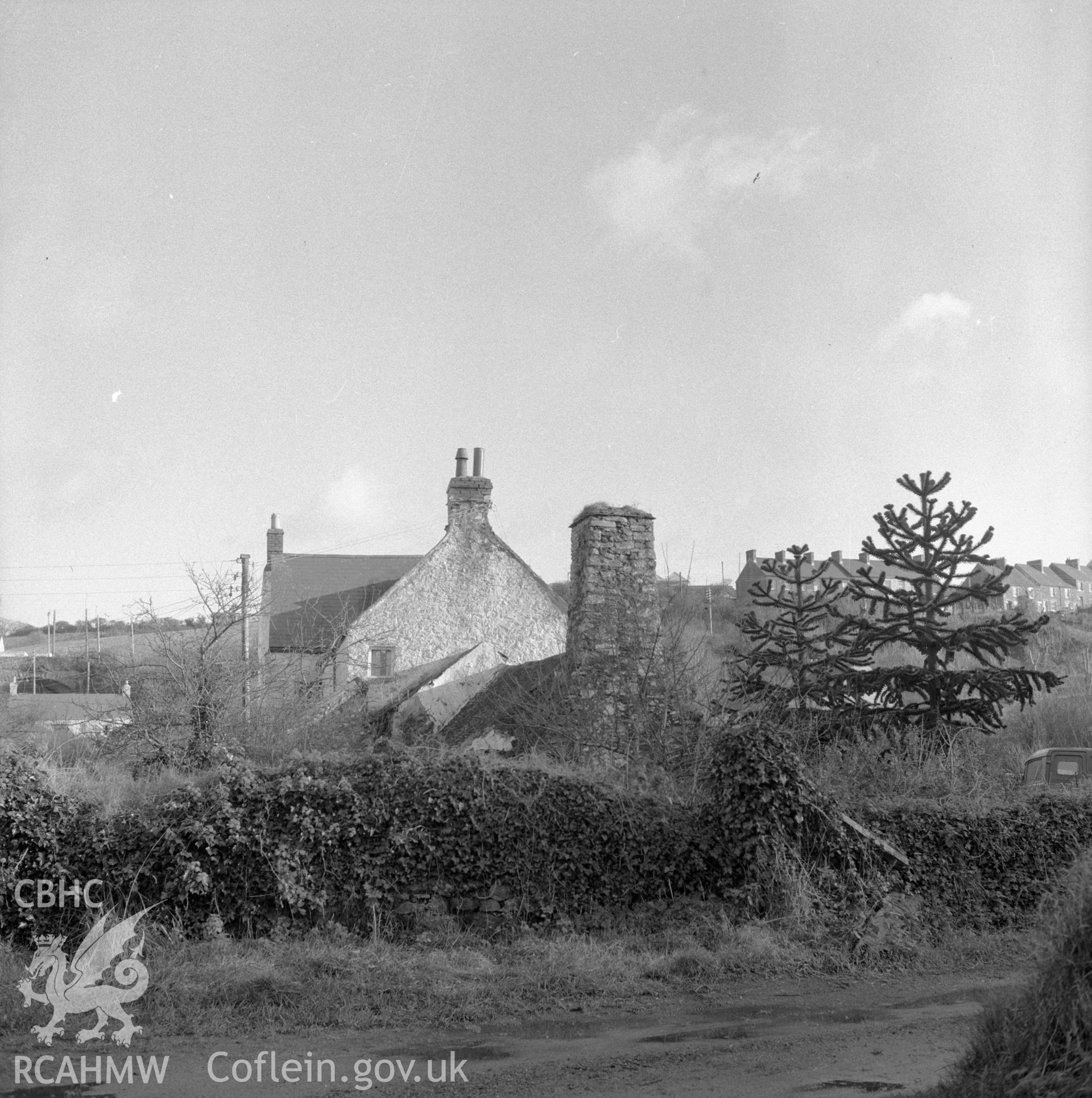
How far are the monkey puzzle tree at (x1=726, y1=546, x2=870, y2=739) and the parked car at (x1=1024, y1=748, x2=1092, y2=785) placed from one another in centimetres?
296

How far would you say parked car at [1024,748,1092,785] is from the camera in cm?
1583

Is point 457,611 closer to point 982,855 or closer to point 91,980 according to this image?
point 982,855

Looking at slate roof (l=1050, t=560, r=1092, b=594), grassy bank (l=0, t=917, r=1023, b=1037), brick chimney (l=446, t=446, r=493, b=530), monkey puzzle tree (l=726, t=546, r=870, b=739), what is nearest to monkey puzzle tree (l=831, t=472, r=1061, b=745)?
monkey puzzle tree (l=726, t=546, r=870, b=739)

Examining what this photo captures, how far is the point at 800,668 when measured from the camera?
17.7 m

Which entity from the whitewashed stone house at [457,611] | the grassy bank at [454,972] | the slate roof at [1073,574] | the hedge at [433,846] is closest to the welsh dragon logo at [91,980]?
the grassy bank at [454,972]

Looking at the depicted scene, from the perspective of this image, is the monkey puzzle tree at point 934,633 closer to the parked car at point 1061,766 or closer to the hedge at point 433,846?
the parked car at point 1061,766

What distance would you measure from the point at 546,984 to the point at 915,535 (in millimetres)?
11221

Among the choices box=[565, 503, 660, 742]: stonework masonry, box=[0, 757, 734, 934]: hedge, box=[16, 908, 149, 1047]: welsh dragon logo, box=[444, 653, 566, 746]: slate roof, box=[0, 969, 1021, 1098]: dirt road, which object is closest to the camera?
box=[0, 969, 1021, 1098]: dirt road

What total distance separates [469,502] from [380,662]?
5.32m

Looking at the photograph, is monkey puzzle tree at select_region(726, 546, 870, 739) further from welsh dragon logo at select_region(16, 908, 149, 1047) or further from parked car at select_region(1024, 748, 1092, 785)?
welsh dragon logo at select_region(16, 908, 149, 1047)

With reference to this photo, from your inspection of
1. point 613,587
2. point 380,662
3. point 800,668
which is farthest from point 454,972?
point 380,662

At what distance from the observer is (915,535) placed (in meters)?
17.1

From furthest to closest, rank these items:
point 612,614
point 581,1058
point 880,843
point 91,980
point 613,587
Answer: point 613,587, point 612,614, point 880,843, point 91,980, point 581,1058

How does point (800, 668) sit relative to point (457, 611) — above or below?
below
